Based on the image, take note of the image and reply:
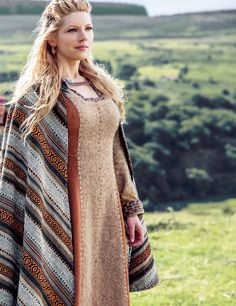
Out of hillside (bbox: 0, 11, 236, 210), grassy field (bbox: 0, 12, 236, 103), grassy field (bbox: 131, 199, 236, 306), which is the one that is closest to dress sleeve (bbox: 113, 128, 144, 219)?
grassy field (bbox: 131, 199, 236, 306)

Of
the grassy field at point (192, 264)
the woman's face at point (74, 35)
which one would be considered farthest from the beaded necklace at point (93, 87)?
the grassy field at point (192, 264)

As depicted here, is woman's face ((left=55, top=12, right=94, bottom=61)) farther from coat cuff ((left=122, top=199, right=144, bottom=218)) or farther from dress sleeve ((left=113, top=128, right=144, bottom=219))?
coat cuff ((left=122, top=199, right=144, bottom=218))

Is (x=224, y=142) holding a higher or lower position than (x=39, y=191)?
lower

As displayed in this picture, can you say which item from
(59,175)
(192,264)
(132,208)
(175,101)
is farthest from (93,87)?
(175,101)

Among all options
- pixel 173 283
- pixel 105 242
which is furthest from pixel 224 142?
pixel 105 242

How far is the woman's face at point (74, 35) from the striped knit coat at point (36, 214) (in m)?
0.20

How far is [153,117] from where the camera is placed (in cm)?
2028

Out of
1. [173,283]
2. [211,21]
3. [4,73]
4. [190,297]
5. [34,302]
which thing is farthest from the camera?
[211,21]

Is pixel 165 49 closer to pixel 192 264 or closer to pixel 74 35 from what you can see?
pixel 192 264

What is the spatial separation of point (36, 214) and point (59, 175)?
0.19m

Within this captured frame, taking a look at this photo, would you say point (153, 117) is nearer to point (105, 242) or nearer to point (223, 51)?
point (223, 51)

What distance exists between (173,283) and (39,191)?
253cm

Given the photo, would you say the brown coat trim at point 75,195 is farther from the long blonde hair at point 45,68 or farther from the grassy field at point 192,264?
the grassy field at point 192,264

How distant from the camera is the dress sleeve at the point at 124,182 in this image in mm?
3740
